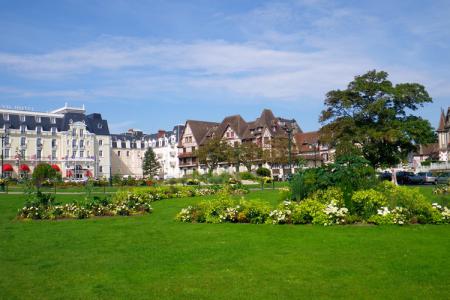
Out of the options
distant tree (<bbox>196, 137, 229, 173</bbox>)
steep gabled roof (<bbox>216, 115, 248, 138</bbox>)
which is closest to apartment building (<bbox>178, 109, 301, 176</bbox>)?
steep gabled roof (<bbox>216, 115, 248, 138</bbox>)

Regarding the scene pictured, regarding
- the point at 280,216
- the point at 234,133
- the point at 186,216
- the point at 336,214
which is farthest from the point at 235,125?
the point at 336,214

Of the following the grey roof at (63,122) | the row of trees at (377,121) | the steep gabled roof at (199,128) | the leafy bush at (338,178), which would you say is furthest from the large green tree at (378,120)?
the grey roof at (63,122)

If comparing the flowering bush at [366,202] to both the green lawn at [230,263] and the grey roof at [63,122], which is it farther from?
the grey roof at [63,122]

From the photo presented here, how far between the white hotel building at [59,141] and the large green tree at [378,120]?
227ft

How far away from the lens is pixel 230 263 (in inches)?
348

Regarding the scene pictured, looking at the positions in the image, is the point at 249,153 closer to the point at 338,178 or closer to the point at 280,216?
the point at 338,178

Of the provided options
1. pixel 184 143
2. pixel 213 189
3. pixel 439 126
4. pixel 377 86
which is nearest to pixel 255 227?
pixel 213 189

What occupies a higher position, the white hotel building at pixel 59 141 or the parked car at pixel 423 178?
the white hotel building at pixel 59 141

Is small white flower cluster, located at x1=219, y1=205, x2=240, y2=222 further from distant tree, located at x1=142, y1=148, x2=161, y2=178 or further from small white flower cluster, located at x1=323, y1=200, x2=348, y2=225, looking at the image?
distant tree, located at x1=142, y1=148, x2=161, y2=178

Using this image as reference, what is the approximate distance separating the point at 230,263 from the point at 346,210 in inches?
244

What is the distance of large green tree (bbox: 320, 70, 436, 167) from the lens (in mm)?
40344

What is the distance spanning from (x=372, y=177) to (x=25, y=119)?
9560 centimetres

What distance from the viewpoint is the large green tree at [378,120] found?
132 feet

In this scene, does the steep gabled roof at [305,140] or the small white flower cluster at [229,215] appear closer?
the small white flower cluster at [229,215]
